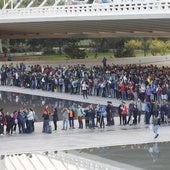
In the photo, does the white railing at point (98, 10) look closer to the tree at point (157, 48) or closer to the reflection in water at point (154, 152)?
the reflection in water at point (154, 152)

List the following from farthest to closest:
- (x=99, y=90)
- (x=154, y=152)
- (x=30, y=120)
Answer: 1. (x=99, y=90)
2. (x=30, y=120)
3. (x=154, y=152)

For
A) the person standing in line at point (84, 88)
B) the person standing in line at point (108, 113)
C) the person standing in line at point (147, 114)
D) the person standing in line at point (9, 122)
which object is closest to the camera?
the person standing in line at point (9, 122)

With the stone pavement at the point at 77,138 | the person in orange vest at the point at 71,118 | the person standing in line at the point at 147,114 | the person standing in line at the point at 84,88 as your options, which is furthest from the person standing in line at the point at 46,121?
the person standing in line at the point at 84,88

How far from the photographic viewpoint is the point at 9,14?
3941cm

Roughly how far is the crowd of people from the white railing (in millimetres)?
3181

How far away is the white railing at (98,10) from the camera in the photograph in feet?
103

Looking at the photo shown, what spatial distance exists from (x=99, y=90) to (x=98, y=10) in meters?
8.39

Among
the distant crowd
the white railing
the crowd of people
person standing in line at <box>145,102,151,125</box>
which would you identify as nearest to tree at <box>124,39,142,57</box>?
the white railing

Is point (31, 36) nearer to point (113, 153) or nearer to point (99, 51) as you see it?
point (99, 51)

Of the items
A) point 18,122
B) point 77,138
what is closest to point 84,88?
point 18,122

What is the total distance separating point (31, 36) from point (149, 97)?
1501 inches

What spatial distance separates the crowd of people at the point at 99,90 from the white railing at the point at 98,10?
3181 mm

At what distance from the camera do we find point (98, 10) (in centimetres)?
3378

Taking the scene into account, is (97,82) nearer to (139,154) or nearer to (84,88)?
(84,88)
